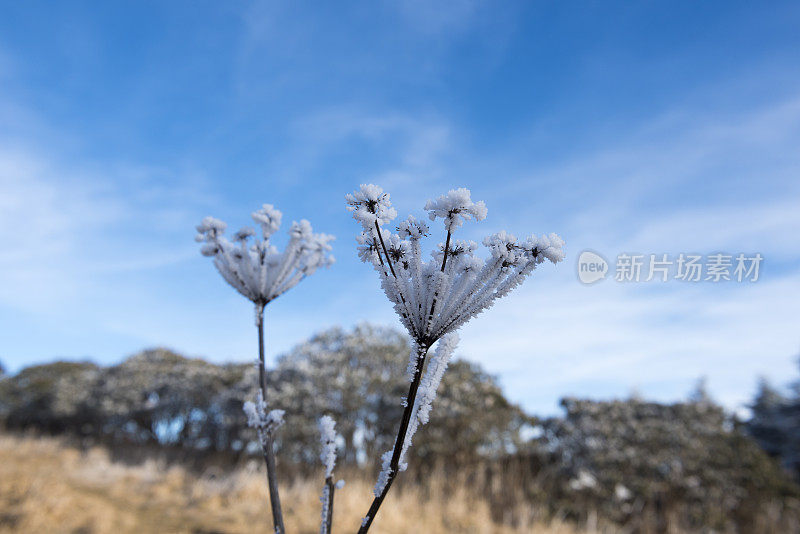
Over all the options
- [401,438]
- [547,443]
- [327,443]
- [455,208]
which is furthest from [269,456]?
[547,443]

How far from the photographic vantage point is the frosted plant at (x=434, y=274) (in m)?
1.34

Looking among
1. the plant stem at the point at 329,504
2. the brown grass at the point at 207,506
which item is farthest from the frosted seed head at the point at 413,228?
the brown grass at the point at 207,506

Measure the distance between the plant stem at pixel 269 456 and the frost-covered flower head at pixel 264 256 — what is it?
0.38ft

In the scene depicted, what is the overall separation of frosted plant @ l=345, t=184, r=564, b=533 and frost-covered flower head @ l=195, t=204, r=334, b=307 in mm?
875

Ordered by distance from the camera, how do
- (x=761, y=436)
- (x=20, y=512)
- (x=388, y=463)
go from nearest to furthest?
(x=388, y=463) < (x=20, y=512) < (x=761, y=436)

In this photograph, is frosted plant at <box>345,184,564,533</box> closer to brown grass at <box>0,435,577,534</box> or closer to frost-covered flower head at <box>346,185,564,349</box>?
frost-covered flower head at <box>346,185,564,349</box>

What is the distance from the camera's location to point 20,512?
8.59 meters

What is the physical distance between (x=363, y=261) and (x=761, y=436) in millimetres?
30635

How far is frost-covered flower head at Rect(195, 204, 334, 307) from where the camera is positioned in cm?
221

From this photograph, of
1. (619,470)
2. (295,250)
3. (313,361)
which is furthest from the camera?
(313,361)

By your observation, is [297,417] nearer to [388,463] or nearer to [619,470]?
[619,470]

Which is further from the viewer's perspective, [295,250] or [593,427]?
[593,427]

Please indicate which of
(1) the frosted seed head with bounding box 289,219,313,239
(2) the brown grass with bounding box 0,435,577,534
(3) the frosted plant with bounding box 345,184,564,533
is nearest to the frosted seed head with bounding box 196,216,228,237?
(1) the frosted seed head with bounding box 289,219,313,239

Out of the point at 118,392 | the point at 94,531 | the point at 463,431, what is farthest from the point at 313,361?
the point at 118,392
